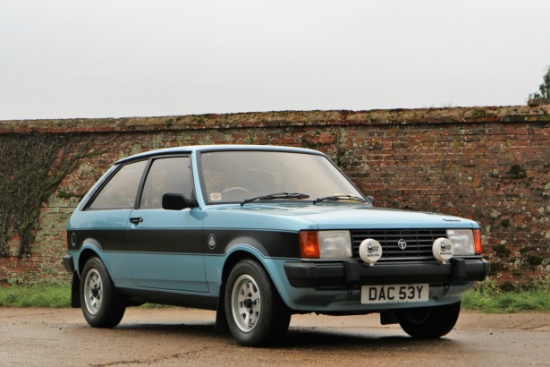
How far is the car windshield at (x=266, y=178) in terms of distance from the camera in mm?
8711

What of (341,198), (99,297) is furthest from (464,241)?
(99,297)

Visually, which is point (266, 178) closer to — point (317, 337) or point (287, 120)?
point (317, 337)

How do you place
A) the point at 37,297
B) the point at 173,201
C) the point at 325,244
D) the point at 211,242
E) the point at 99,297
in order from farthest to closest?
the point at 37,297 → the point at 99,297 → the point at 173,201 → the point at 211,242 → the point at 325,244

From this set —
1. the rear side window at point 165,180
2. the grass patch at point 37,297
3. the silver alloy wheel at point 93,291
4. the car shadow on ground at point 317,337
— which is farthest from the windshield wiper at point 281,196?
the grass patch at point 37,297

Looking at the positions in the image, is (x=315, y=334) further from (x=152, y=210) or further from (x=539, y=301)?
(x=539, y=301)

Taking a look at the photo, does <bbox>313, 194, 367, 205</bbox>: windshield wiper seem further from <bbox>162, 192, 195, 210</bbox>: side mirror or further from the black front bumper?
the black front bumper

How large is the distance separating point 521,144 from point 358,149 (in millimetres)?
2162

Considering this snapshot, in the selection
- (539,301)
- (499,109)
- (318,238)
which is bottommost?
(539,301)

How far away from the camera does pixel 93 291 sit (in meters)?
10.1

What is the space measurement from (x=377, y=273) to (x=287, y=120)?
285 inches

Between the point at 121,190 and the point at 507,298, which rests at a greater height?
the point at 121,190

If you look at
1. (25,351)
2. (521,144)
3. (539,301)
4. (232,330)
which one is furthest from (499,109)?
(25,351)

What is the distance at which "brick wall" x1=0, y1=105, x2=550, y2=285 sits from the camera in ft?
43.5

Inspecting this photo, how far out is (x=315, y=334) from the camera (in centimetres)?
907
